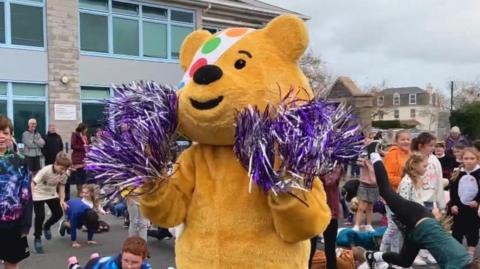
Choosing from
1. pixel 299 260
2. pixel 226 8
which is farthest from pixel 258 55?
pixel 226 8

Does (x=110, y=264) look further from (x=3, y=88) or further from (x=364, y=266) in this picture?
(x=3, y=88)

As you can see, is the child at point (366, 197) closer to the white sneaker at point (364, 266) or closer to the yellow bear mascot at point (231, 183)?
the white sneaker at point (364, 266)

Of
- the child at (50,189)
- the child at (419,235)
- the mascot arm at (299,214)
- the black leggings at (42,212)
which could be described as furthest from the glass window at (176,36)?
the mascot arm at (299,214)

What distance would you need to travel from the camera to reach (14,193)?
15.1 feet

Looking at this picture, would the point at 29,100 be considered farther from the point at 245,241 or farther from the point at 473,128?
Answer: the point at 473,128

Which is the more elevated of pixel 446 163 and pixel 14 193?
pixel 14 193

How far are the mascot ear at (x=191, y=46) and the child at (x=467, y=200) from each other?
4315 mm

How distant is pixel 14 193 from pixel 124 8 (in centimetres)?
1278

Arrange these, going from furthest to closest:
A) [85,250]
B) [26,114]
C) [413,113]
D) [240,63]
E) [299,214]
Answer: [413,113], [26,114], [85,250], [240,63], [299,214]

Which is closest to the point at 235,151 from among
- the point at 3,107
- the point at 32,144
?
the point at 32,144

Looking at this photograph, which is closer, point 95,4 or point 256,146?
point 256,146

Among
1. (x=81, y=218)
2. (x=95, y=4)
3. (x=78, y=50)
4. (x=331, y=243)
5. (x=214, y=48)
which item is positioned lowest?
(x=81, y=218)

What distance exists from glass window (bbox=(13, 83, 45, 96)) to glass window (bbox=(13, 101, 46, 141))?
26cm

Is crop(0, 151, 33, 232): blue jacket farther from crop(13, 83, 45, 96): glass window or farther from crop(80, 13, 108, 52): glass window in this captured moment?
crop(80, 13, 108, 52): glass window
